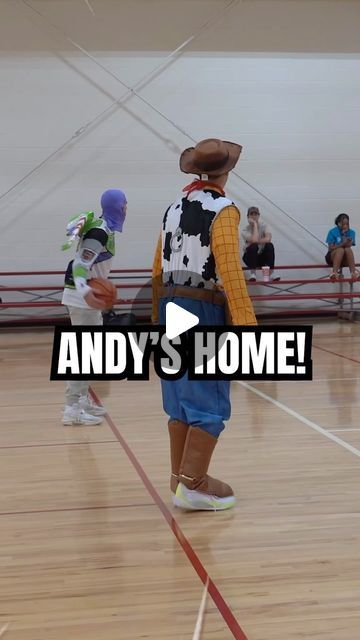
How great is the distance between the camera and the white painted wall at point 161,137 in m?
13.3

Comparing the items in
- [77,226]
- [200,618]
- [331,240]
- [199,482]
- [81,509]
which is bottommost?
[200,618]

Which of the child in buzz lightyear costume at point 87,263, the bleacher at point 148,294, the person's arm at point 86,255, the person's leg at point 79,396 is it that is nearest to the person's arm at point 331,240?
the bleacher at point 148,294

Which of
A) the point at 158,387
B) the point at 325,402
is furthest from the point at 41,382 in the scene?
the point at 325,402

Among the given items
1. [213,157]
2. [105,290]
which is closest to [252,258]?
[105,290]

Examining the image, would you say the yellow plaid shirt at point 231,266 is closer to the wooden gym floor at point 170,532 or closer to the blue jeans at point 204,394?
the blue jeans at point 204,394

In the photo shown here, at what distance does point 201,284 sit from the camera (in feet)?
13.6

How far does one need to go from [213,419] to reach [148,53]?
412 inches

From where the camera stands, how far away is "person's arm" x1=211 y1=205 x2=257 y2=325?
396cm

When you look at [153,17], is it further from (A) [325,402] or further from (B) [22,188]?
(A) [325,402]

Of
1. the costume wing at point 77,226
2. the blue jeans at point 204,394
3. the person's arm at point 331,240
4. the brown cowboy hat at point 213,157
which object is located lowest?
the blue jeans at point 204,394

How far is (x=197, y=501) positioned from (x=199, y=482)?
116mm

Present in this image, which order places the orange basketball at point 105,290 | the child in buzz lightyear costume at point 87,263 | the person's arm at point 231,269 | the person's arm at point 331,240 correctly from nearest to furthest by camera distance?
the person's arm at point 231,269 → the orange basketball at point 105,290 → the child in buzz lightyear costume at point 87,263 → the person's arm at point 331,240

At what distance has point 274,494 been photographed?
15.2 feet

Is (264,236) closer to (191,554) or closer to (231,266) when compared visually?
(231,266)
